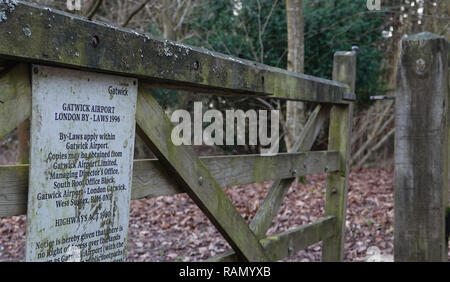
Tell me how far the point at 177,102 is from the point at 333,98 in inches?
237

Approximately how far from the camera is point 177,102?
9078 millimetres

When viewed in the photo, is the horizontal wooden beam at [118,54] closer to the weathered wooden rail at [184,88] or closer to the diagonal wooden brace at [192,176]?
the weathered wooden rail at [184,88]

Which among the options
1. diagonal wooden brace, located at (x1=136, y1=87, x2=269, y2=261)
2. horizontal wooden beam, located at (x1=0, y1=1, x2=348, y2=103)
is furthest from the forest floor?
horizontal wooden beam, located at (x1=0, y1=1, x2=348, y2=103)

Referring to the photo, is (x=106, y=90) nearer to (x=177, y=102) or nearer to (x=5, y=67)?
(x=5, y=67)

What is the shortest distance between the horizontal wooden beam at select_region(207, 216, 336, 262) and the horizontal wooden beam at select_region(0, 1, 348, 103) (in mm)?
892

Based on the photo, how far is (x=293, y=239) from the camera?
3.04m

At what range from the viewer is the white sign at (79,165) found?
1339mm

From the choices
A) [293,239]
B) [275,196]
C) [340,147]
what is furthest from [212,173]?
[340,147]

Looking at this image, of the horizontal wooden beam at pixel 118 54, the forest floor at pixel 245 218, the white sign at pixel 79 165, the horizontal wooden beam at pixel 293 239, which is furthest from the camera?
the forest floor at pixel 245 218

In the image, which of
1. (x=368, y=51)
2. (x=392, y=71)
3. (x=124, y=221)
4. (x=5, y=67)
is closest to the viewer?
(x=5, y=67)

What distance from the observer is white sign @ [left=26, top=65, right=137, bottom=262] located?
1.34 metres

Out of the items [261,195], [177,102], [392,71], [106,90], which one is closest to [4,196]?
[106,90]

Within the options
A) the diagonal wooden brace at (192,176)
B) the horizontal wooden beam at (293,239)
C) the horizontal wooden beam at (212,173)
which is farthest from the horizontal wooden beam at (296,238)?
the horizontal wooden beam at (212,173)
